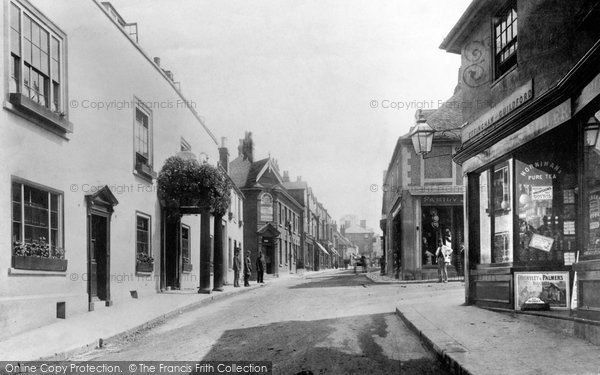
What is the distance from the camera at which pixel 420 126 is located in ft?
40.4

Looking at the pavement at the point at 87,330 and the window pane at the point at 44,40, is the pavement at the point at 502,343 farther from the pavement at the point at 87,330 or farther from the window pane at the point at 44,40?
the window pane at the point at 44,40

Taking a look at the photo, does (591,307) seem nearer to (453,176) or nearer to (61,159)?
(61,159)

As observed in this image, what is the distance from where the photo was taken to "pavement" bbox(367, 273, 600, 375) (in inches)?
231

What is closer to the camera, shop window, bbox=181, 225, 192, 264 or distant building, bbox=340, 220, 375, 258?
shop window, bbox=181, 225, 192, 264

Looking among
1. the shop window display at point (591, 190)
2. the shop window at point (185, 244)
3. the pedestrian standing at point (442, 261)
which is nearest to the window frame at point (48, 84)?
the shop window display at point (591, 190)

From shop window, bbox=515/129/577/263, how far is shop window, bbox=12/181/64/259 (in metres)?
8.14

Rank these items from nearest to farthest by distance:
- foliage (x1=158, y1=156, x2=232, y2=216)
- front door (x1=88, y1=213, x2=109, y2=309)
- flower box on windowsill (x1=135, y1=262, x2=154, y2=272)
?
front door (x1=88, y1=213, x2=109, y2=309), flower box on windowsill (x1=135, y1=262, x2=154, y2=272), foliage (x1=158, y1=156, x2=232, y2=216)

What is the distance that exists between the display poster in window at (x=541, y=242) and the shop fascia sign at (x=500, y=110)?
7.12 ft

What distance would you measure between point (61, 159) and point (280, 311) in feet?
17.3

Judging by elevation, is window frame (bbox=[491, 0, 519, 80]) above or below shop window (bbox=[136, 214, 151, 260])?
above

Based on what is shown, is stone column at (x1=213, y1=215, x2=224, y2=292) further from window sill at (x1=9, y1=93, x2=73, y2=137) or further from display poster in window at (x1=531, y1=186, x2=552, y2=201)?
display poster in window at (x1=531, y1=186, x2=552, y2=201)

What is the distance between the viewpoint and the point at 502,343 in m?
7.24

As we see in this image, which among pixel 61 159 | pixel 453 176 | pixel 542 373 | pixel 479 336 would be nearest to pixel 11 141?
pixel 61 159

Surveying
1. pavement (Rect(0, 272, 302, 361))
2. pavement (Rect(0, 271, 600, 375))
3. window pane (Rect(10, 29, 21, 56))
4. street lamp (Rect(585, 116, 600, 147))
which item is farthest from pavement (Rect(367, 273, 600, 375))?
window pane (Rect(10, 29, 21, 56))
